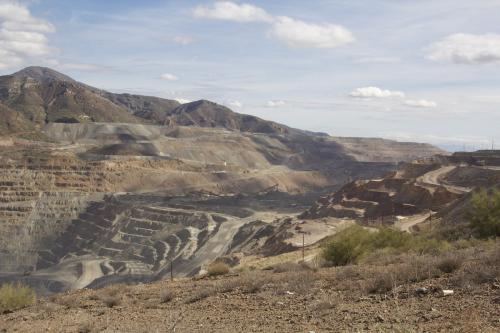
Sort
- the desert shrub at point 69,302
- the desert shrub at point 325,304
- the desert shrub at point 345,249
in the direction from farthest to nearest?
1. the desert shrub at point 345,249
2. the desert shrub at point 69,302
3. the desert shrub at point 325,304

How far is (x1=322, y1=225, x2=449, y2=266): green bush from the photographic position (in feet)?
66.3

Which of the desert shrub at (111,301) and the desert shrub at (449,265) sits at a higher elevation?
the desert shrub at (449,265)

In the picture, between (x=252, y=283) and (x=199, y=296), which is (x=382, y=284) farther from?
(x=199, y=296)

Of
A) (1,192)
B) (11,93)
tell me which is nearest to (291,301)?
(1,192)

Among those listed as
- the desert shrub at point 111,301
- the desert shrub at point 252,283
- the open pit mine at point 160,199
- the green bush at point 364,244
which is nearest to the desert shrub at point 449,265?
the desert shrub at point 252,283

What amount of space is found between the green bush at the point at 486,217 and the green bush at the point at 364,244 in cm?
224

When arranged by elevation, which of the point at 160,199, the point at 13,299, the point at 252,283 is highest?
the point at 252,283

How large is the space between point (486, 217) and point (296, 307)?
13.5 m

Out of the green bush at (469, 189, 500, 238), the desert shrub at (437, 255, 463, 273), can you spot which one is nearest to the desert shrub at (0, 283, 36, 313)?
the desert shrub at (437, 255, 463, 273)

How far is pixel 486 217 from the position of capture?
2259 centimetres

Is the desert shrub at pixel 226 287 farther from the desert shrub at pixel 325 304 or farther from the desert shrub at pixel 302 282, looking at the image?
the desert shrub at pixel 325 304

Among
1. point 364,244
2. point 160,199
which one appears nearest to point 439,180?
point 160,199

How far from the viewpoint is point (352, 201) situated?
71375 mm

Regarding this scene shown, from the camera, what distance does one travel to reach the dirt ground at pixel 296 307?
9.87m
